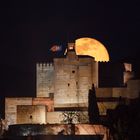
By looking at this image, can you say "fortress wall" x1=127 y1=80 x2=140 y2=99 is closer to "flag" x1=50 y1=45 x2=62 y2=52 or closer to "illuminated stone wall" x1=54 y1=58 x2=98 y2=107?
"illuminated stone wall" x1=54 y1=58 x2=98 y2=107

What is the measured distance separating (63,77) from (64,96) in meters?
1.49

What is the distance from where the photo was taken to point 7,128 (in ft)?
247

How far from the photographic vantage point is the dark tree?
71688mm

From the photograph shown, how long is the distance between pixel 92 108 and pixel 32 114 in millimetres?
4825

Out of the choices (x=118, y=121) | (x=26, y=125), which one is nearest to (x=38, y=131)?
(x=26, y=125)

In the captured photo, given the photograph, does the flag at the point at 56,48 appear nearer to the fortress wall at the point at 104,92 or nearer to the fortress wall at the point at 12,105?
the fortress wall at the point at 12,105

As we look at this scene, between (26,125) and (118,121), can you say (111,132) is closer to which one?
(118,121)

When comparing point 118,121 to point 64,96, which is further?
point 64,96

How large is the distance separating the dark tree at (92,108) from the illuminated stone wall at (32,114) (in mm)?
3725

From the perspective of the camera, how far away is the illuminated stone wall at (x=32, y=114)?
74.4 meters

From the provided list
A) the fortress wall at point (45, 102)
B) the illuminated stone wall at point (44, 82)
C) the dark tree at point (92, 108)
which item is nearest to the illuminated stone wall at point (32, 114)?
the fortress wall at point (45, 102)

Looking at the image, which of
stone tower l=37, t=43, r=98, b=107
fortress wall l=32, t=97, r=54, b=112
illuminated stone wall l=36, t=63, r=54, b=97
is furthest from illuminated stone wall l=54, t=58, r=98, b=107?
illuminated stone wall l=36, t=63, r=54, b=97

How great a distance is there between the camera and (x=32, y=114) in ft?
244

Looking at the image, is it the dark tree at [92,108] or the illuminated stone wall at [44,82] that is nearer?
the dark tree at [92,108]
